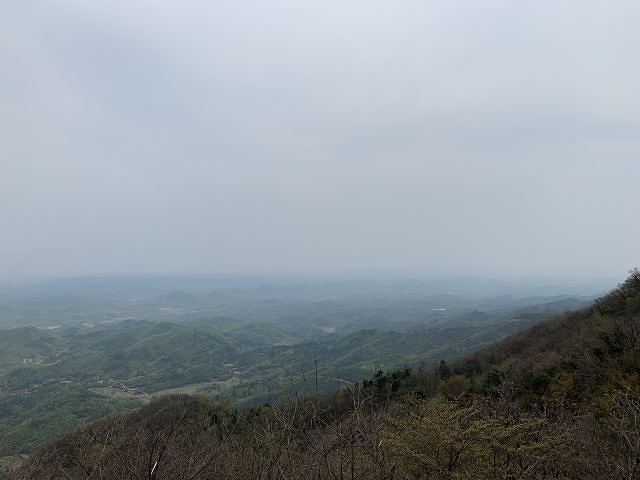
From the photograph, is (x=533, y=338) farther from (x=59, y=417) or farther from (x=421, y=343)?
(x=59, y=417)

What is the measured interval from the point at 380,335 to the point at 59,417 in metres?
126

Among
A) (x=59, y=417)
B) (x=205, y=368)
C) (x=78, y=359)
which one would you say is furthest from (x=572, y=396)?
(x=78, y=359)

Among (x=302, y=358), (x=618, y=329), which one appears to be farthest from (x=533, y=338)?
(x=302, y=358)

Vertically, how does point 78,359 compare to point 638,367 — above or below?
below

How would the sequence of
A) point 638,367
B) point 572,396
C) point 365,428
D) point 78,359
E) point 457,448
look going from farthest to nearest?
point 78,359
point 572,396
point 638,367
point 457,448
point 365,428

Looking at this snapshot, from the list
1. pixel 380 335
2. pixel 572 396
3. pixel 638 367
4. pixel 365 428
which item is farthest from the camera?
pixel 380 335

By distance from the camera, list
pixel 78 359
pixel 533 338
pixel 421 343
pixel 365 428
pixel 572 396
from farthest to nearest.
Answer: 1. pixel 78 359
2. pixel 421 343
3. pixel 533 338
4. pixel 572 396
5. pixel 365 428

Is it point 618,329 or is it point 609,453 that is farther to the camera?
point 618,329

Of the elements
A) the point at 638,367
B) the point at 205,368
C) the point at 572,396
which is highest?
the point at 638,367

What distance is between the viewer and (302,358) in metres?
176

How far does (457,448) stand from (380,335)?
562ft

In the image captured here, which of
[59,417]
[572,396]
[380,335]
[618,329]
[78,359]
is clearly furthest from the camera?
[78,359]

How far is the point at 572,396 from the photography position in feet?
69.5

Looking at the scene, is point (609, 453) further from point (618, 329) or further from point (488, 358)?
point (488, 358)
